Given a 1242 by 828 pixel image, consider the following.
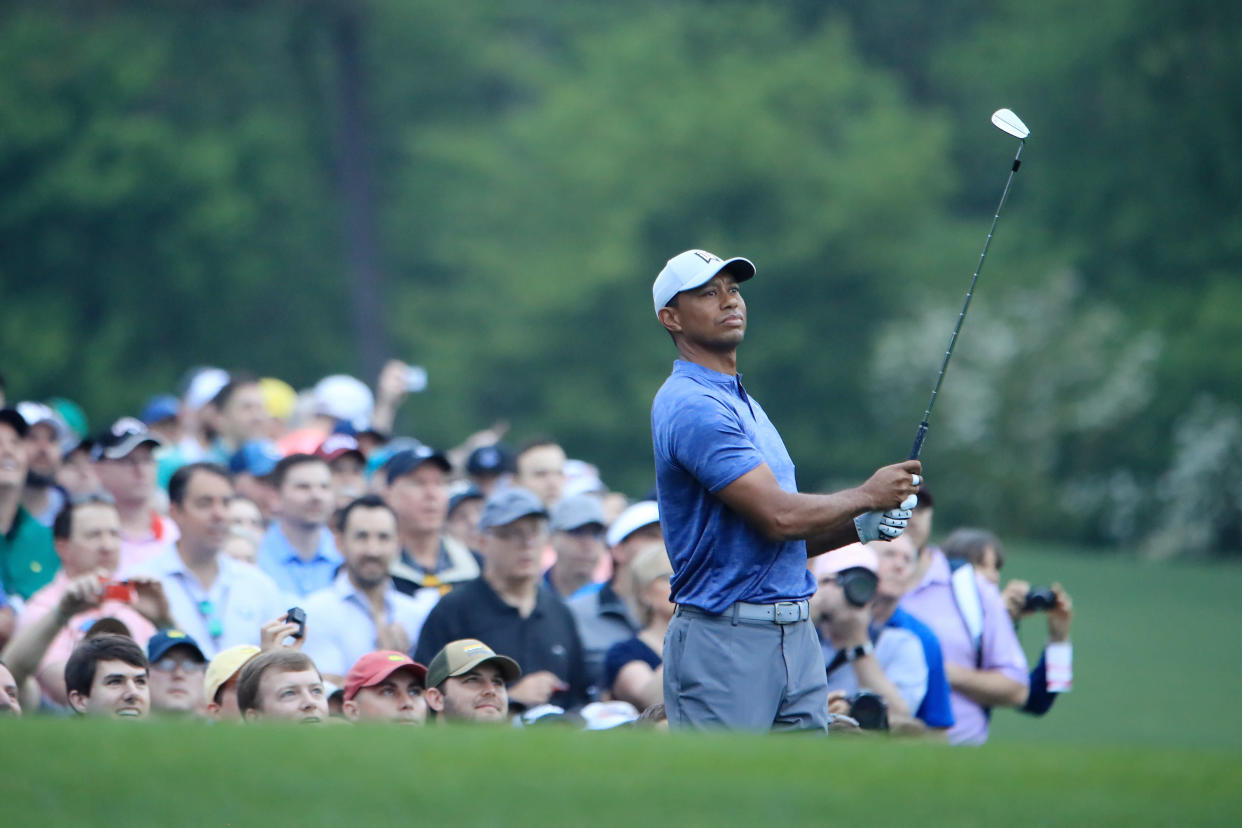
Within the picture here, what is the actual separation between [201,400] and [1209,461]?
74.3 feet

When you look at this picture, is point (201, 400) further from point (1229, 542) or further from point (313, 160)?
point (313, 160)

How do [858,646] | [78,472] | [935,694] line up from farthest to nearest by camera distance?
[78,472] → [935,694] → [858,646]

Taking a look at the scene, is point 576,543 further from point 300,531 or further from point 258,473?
point 258,473

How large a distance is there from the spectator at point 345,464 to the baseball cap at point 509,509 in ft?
6.11

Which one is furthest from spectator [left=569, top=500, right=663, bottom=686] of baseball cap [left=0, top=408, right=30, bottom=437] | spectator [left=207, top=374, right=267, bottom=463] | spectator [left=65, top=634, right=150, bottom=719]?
spectator [left=207, top=374, right=267, bottom=463]

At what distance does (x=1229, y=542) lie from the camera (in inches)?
1213

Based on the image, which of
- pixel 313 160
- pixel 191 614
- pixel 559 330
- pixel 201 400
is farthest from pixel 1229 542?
pixel 191 614

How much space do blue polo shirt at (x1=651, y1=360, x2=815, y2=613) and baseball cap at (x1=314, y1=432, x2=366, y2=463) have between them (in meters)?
4.69

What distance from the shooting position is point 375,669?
6.35 m

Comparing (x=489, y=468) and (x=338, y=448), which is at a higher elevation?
(x=489, y=468)

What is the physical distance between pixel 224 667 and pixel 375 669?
532 millimetres

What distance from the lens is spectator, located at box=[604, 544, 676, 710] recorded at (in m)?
7.11

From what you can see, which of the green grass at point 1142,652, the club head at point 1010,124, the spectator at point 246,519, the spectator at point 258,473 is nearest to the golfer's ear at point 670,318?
the club head at point 1010,124

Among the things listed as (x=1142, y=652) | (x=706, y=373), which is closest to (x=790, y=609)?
(x=706, y=373)
